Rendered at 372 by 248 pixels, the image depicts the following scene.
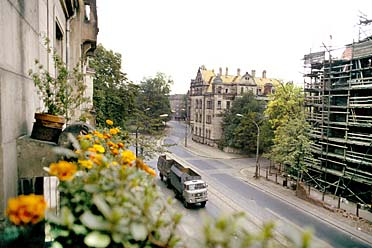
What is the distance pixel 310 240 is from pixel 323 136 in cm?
2376

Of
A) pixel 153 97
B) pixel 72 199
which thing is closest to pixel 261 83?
pixel 153 97

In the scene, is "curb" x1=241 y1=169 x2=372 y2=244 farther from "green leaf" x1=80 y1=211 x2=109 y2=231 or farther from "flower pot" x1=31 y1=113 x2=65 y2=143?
"green leaf" x1=80 y1=211 x2=109 y2=231

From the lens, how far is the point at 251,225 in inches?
557

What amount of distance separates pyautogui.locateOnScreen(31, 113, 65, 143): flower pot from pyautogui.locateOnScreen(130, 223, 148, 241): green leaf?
8.40 ft

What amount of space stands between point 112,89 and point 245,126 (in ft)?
55.0

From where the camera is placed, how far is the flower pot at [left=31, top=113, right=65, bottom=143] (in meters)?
3.45

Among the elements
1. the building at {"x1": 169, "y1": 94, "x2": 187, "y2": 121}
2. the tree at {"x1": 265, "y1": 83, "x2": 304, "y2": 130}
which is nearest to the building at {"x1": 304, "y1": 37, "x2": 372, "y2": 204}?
the tree at {"x1": 265, "y1": 83, "x2": 304, "y2": 130}

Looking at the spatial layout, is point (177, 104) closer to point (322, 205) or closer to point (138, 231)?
point (322, 205)

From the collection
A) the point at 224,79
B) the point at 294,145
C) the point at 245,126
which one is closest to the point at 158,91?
the point at 224,79

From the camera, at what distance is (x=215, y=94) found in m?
43.6

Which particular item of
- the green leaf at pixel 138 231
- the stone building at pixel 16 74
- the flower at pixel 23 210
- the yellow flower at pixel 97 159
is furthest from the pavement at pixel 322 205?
the flower at pixel 23 210

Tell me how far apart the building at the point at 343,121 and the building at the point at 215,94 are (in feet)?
59.6

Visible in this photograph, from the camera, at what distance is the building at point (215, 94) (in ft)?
142

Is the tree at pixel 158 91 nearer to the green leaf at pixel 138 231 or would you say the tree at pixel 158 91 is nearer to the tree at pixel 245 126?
the tree at pixel 245 126
